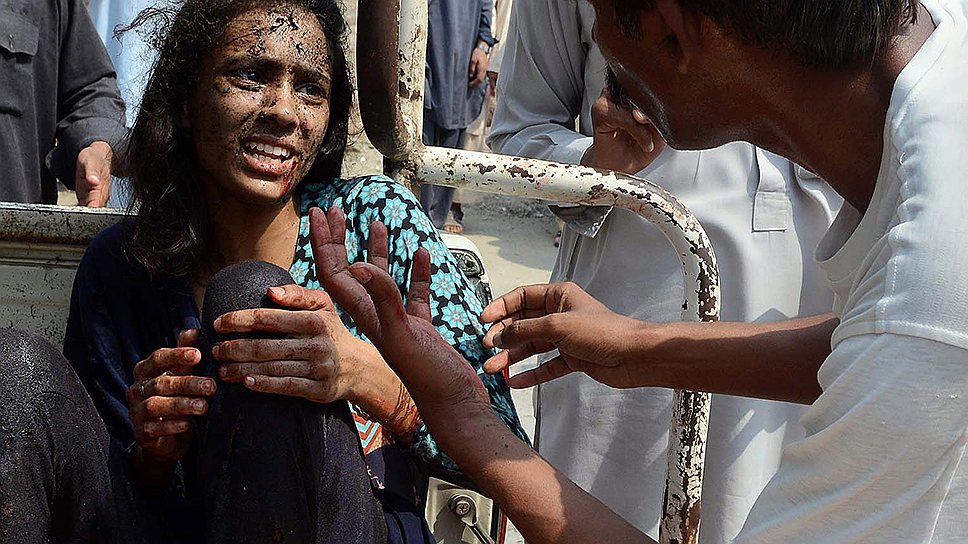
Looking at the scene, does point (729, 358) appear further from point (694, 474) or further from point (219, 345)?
point (219, 345)

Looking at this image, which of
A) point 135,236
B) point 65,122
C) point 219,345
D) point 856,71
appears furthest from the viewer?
point 65,122

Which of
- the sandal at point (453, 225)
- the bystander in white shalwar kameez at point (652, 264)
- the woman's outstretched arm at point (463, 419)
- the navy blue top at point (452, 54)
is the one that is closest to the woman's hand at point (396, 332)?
the woman's outstretched arm at point (463, 419)

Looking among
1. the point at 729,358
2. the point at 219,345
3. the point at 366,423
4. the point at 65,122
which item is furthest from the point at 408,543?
the point at 65,122

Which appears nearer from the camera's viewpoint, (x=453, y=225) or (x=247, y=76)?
(x=247, y=76)

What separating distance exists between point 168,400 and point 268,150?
66 cm

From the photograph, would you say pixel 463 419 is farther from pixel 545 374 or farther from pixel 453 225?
pixel 453 225

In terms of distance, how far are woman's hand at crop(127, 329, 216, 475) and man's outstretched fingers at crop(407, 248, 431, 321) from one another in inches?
13.5

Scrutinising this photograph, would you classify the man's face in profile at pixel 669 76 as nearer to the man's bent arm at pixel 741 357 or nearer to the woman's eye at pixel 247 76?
the man's bent arm at pixel 741 357

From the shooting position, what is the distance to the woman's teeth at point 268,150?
2.11 m

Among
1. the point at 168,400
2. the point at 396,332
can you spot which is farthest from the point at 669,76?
the point at 168,400

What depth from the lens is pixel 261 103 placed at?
2088 mm

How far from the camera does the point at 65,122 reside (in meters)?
3.41

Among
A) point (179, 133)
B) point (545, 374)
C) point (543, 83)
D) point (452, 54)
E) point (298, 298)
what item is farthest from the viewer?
point (452, 54)

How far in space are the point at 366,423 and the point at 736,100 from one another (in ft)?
3.34
